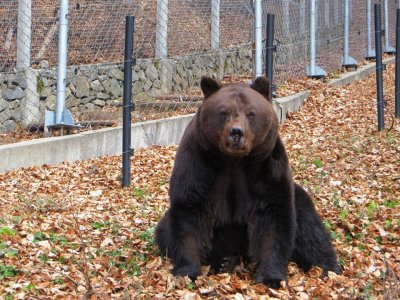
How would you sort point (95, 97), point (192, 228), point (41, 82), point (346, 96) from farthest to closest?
point (346, 96), point (95, 97), point (41, 82), point (192, 228)

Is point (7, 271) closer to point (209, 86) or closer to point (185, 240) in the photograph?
point (185, 240)

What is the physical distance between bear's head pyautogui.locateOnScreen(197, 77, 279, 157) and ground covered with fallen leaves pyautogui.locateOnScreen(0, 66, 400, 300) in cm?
88

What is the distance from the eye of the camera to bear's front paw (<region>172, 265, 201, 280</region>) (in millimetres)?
5512

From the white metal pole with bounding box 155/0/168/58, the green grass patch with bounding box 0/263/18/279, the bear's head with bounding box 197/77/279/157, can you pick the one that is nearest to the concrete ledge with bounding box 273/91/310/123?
the white metal pole with bounding box 155/0/168/58

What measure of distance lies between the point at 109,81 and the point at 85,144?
8.01 ft

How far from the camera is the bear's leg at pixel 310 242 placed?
597 centimetres

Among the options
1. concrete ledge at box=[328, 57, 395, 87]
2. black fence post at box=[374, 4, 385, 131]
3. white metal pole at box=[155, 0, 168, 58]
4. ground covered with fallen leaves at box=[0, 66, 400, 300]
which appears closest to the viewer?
ground covered with fallen leaves at box=[0, 66, 400, 300]

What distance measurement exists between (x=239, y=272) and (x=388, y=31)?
1909cm

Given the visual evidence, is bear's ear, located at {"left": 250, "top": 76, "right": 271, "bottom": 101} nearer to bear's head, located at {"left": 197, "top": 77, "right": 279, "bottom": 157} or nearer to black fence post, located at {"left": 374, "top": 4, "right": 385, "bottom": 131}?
bear's head, located at {"left": 197, "top": 77, "right": 279, "bottom": 157}

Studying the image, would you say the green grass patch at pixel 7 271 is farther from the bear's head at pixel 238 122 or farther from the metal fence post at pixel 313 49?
the metal fence post at pixel 313 49

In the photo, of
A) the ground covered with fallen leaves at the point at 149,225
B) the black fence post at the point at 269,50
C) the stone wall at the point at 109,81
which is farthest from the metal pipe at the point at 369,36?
the black fence post at the point at 269,50

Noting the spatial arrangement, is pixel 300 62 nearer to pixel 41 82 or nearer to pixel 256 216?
pixel 41 82

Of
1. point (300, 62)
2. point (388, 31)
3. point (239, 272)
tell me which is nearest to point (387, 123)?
point (300, 62)

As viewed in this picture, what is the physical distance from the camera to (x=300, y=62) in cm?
1565
